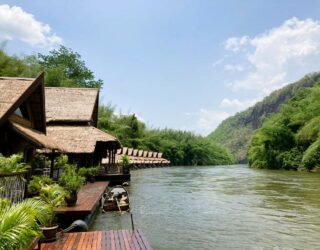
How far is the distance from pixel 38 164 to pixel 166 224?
6.88 meters

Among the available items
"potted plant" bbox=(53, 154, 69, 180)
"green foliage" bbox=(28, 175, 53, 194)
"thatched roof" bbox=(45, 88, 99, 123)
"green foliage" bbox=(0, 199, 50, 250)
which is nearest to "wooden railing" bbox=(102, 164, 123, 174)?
"thatched roof" bbox=(45, 88, 99, 123)

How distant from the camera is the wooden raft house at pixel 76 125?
21172 millimetres

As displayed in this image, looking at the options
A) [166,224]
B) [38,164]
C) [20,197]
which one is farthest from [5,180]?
[38,164]

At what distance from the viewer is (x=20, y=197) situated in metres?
8.41

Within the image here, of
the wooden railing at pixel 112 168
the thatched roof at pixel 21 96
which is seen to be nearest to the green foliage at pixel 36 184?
the thatched roof at pixel 21 96

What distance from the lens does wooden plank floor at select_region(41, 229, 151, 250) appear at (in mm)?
7035

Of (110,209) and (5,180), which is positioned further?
(110,209)

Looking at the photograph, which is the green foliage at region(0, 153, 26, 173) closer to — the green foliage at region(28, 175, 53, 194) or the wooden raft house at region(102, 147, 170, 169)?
the green foliage at region(28, 175, 53, 194)

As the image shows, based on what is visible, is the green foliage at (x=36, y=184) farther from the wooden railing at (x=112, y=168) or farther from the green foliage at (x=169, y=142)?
the green foliage at (x=169, y=142)

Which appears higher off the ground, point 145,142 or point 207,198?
point 145,142

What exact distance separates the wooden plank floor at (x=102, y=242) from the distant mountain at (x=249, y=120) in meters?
133

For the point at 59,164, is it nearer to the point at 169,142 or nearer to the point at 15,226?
the point at 15,226

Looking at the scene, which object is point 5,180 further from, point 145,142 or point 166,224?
point 145,142

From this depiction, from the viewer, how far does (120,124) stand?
6550cm
